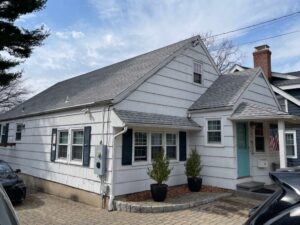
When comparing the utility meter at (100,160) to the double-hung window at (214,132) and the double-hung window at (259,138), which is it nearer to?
the double-hung window at (214,132)

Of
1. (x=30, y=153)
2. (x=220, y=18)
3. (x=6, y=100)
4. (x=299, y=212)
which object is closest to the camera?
(x=299, y=212)

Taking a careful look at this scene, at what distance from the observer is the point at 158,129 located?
1041cm

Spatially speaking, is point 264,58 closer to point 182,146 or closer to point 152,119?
point 182,146

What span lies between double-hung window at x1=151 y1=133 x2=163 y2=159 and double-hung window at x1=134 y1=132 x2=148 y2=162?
36cm

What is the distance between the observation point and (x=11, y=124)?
16.1 m

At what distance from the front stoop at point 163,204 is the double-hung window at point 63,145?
3.66 m

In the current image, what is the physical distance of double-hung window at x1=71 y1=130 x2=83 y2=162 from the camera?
1033cm

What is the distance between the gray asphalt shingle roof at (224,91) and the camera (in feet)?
36.5

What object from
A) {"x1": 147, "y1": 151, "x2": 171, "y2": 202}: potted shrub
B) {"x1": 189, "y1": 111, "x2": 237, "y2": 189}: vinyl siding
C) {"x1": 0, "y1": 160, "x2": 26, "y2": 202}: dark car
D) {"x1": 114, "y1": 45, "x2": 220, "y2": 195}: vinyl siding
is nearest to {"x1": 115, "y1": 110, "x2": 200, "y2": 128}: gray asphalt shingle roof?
{"x1": 114, "y1": 45, "x2": 220, "y2": 195}: vinyl siding

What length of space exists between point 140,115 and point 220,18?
6290mm

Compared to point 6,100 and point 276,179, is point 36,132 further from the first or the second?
point 6,100

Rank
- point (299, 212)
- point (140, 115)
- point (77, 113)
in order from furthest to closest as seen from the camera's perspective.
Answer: point (77, 113), point (140, 115), point (299, 212)

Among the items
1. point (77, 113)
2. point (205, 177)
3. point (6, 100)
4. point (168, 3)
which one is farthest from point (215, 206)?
point (6, 100)

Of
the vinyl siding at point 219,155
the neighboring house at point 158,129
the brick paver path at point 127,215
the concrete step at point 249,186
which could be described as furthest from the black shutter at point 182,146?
the brick paver path at point 127,215
